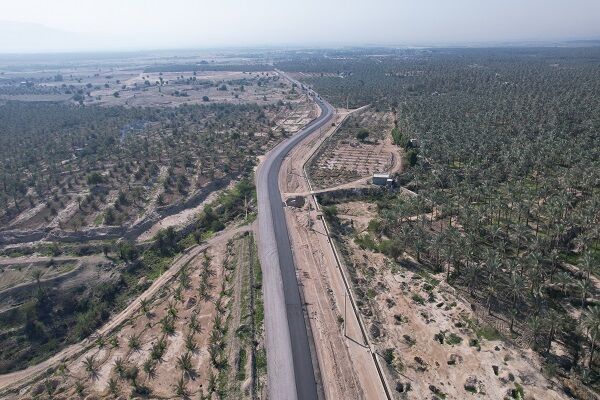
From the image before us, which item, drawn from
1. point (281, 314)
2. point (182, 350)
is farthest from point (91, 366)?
point (281, 314)

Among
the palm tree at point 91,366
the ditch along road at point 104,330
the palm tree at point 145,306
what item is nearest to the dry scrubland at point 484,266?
the ditch along road at point 104,330

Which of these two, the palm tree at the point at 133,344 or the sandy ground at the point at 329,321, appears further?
the palm tree at the point at 133,344

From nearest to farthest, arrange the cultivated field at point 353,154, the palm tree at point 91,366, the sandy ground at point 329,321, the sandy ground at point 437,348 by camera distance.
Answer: the sandy ground at point 437,348 < the sandy ground at point 329,321 < the palm tree at point 91,366 < the cultivated field at point 353,154

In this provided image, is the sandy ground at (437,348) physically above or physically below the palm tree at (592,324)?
below

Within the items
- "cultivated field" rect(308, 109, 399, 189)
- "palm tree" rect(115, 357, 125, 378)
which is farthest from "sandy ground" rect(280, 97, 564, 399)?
"cultivated field" rect(308, 109, 399, 189)

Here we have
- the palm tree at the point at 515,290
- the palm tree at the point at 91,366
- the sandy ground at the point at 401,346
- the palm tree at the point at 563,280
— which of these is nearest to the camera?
the sandy ground at the point at 401,346

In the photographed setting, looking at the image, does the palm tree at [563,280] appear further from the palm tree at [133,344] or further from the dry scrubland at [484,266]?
the palm tree at [133,344]

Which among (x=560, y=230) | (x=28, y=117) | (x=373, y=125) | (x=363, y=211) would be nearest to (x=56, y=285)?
(x=363, y=211)
